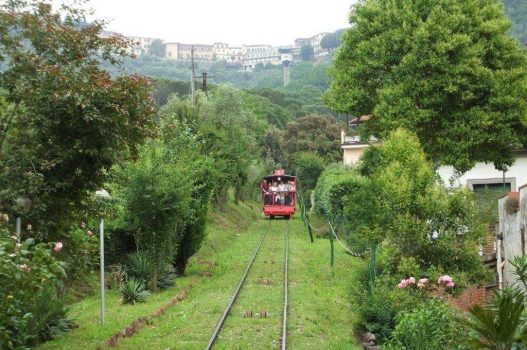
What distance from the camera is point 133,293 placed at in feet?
60.8

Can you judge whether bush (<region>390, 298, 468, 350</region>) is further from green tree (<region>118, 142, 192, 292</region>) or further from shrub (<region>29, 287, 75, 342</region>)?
green tree (<region>118, 142, 192, 292</region>)

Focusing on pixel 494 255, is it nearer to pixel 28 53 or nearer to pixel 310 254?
pixel 310 254

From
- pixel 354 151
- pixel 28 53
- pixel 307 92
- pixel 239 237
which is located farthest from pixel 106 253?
pixel 307 92

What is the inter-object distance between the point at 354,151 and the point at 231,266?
34.1 meters

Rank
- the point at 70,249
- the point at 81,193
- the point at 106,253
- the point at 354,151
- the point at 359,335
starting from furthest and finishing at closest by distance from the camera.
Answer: the point at 354,151 → the point at 106,253 → the point at 359,335 → the point at 70,249 → the point at 81,193

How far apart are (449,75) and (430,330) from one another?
14.7 metres

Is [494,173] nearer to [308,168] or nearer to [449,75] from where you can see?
[449,75]

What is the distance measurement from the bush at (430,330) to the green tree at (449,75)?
1354 centimetres

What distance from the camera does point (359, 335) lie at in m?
14.5

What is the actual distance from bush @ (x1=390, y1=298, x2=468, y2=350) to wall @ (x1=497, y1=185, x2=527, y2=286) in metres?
2.77

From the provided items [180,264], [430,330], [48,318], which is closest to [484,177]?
[180,264]

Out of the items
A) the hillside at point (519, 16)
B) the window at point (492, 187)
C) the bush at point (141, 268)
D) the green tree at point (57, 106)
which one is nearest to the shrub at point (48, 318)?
the green tree at point (57, 106)

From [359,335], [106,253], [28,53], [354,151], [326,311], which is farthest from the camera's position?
[354,151]

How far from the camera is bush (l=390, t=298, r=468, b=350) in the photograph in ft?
31.4
